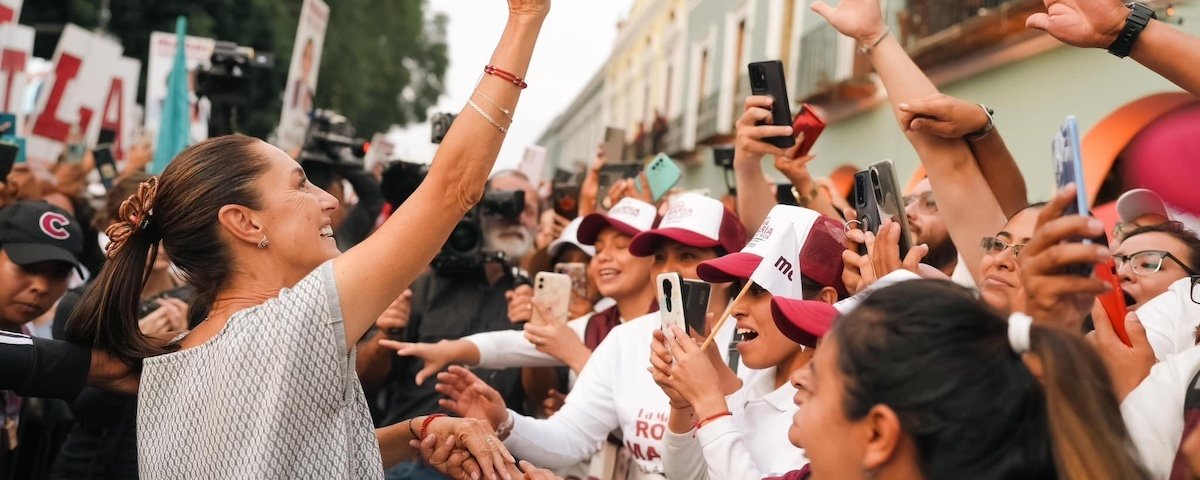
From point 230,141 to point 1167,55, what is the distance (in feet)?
6.60

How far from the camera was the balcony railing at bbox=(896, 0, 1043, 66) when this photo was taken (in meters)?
10.6

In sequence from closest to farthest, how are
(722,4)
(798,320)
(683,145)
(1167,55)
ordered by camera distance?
(1167,55) → (798,320) → (722,4) → (683,145)

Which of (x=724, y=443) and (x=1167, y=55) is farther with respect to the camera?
(x=724, y=443)

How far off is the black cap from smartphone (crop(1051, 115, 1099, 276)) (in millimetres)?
3203

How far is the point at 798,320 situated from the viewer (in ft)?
9.07

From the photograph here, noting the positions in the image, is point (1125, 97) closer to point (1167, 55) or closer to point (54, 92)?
point (1167, 55)

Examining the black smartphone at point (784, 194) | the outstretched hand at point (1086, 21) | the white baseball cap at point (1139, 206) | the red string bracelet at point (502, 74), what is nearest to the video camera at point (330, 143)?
the black smartphone at point (784, 194)

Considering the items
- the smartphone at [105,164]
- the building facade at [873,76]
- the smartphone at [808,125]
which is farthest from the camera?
the building facade at [873,76]

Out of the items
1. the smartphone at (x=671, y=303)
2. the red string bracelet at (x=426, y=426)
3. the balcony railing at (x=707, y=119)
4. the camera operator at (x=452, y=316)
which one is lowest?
the balcony railing at (x=707, y=119)

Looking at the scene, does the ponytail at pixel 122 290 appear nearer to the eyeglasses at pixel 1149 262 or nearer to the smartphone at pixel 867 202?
the smartphone at pixel 867 202

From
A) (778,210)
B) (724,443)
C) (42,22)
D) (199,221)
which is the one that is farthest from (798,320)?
(42,22)

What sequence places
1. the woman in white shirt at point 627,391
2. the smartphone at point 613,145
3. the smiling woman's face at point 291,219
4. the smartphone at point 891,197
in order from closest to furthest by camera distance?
the smiling woman's face at point 291,219 → the smartphone at point 891,197 → the woman in white shirt at point 627,391 → the smartphone at point 613,145

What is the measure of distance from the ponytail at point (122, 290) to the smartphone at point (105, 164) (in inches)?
195

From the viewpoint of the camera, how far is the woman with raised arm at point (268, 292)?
7.77 ft
